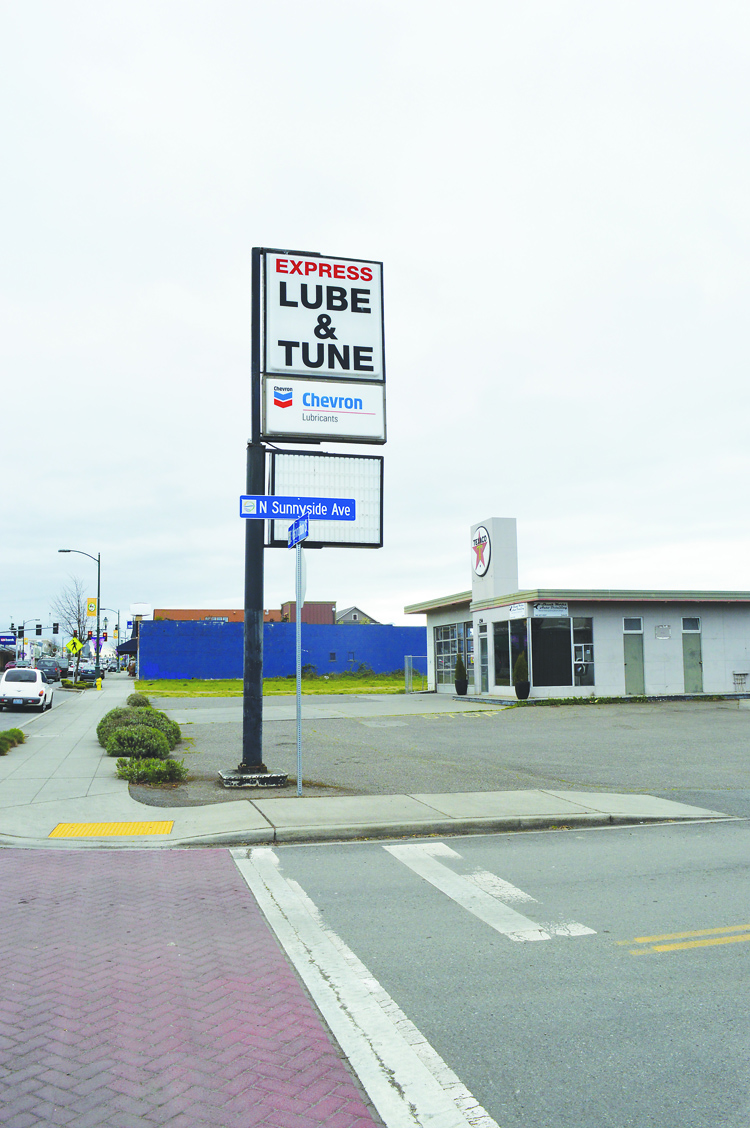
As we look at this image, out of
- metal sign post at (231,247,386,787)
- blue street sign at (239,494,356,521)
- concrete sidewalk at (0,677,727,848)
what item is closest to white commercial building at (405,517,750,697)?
metal sign post at (231,247,386,787)

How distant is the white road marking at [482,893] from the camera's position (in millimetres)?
5914

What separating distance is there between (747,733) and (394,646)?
50.2 m

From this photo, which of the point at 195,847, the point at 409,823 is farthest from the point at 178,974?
the point at 409,823

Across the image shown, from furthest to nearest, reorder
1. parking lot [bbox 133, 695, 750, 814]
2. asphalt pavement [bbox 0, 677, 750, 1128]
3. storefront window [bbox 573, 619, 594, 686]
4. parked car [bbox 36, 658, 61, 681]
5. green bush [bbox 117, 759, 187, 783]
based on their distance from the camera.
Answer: parked car [bbox 36, 658, 61, 681] < storefront window [bbox 573, 619, 594, 686] < parking lot [bbox 133, 695, 750, 814] < green bush [bbox 117, 759, 187, 783] < asphalt pavement [bbox 0, 677, 750, 1128]

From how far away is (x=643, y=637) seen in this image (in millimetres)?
31656

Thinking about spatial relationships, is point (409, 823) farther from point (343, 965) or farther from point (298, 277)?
point (298, 277)

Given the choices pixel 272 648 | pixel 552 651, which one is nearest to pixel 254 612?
pixel 552 651

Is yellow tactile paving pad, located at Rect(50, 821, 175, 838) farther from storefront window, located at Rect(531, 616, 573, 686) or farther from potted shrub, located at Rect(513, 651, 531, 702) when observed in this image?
storefront window, located at Rect(531, 616, 573, 686)

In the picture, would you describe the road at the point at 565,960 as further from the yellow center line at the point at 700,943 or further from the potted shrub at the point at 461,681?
the potted shrub at the point at 461,681

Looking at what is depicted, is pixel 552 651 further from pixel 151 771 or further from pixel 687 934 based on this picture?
pixel 687 934

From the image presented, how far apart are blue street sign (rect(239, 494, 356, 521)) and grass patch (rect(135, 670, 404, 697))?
28.8 meters

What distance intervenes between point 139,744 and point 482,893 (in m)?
8.71

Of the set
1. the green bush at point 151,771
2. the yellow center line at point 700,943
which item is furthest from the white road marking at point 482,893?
the green bush at point 151,771

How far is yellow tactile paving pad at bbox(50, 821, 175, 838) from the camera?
8922mm
